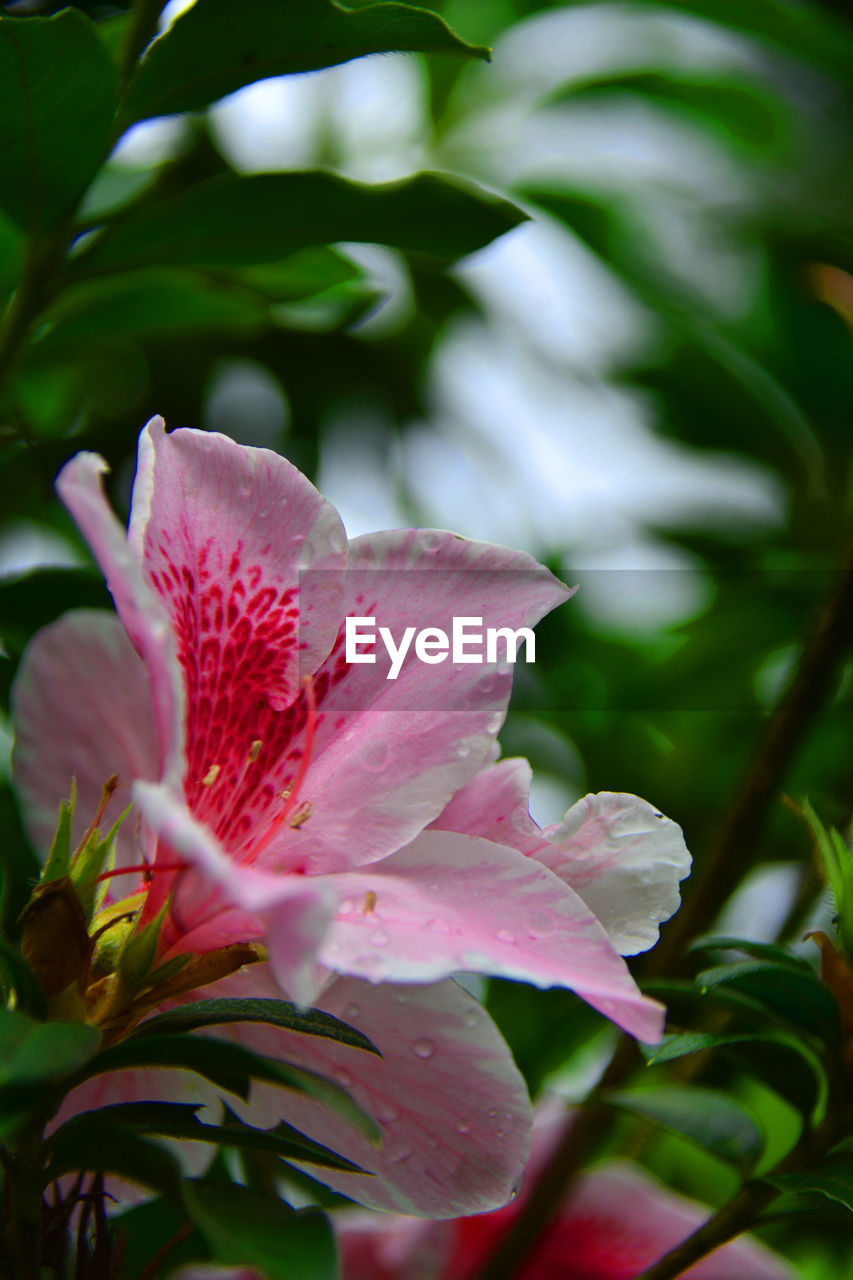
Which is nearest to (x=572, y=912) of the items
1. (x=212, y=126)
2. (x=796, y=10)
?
(x=212, y=126)

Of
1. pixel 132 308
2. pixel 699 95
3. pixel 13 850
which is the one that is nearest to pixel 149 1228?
pixel 13 850

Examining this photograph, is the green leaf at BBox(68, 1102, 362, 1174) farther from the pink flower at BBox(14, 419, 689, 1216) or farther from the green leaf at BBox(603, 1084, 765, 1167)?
the green leaf at BBox(603, 1084, 765, 1167)

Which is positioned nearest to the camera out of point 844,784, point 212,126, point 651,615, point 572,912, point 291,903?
point 291,903

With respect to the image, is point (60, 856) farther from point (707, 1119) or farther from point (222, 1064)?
point (707, 1119)

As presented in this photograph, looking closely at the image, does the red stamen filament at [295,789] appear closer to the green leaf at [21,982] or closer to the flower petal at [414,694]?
the flower petal at [414,694]

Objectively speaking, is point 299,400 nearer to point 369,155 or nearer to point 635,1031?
point 369,155

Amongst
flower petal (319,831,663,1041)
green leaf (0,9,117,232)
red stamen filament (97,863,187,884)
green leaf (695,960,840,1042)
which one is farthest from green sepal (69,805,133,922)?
green leaf (0,9,117,232)
